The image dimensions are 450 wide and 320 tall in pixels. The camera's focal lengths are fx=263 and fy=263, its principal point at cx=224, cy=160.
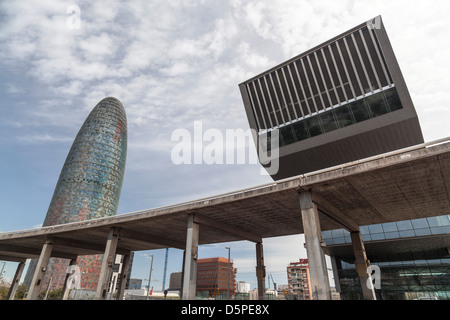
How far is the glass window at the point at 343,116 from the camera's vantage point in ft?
127

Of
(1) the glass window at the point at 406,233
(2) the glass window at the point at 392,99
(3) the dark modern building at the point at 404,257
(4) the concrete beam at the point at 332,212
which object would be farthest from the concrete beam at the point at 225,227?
(2) the glass window at the point at 392,99

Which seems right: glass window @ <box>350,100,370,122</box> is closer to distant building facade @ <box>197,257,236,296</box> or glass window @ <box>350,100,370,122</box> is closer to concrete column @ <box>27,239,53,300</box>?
concrete column @ <box>27,239,53,300</box>

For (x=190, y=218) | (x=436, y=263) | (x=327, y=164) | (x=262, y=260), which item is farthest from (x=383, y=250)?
(x=190, y=218)

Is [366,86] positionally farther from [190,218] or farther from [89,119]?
[89,119]

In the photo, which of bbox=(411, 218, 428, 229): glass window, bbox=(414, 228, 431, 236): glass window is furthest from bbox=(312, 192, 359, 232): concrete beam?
bbox=(411, 218, 428, 229): glass window

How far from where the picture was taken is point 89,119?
5059 inches

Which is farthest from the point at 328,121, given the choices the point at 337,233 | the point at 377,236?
the point at 377,236

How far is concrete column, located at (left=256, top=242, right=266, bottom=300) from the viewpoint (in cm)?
2780

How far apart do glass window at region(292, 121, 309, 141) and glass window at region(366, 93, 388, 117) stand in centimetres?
972

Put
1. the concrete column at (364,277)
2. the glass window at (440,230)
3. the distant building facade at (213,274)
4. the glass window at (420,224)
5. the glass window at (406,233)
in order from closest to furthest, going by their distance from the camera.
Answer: the concrete column at (364,277) < the glass window at (440,230) < the glass window at (420,224) < the glass window at (406,233) < the distant building facade at (213,274)

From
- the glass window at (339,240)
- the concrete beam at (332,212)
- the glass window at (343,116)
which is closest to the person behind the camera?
the concrete beam at (332,212)

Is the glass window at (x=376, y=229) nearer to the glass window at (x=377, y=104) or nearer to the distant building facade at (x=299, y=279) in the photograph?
the glass window at (x=377, y=104)

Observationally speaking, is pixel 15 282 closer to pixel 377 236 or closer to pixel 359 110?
pixel 377 236

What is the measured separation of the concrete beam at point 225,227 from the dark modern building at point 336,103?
19594mm
